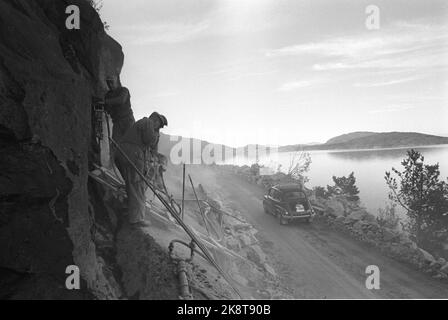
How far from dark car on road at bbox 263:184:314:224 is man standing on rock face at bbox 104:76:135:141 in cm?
1166

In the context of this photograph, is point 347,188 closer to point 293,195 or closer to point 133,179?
point 293,195

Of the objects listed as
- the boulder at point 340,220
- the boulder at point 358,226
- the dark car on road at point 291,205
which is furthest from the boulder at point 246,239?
the boulder at point 358,226

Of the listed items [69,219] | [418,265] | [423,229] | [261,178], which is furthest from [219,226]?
[261,178]

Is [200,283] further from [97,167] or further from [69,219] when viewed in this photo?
[97,167]

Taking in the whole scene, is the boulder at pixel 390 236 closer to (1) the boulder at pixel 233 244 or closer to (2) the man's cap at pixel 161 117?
(1) the boulder at pixel 233 244

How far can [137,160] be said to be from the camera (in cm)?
698

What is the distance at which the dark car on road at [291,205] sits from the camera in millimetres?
17344

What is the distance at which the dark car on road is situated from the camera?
17344 mm

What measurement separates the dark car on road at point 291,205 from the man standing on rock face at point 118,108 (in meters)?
11.7

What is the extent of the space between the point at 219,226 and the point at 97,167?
29.1 ft

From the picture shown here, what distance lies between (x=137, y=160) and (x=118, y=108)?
1553 mm

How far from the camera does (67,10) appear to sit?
6531mm

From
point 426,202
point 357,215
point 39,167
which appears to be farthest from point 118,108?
point 426,202

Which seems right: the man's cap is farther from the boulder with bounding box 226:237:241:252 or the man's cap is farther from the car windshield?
the car windshield
